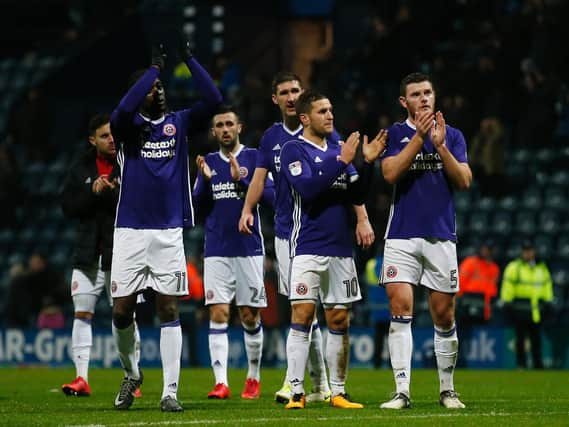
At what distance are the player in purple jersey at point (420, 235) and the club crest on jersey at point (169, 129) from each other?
1.58 metres

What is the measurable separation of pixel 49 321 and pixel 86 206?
11.3 meters

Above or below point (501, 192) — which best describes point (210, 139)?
above

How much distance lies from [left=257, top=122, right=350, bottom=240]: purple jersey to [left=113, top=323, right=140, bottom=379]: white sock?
189 centimetres

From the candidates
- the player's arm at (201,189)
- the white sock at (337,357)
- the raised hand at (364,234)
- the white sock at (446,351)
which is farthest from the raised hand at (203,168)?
the white sock at (446,351)

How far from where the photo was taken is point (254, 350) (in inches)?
483

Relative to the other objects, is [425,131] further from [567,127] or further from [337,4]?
[337,4]

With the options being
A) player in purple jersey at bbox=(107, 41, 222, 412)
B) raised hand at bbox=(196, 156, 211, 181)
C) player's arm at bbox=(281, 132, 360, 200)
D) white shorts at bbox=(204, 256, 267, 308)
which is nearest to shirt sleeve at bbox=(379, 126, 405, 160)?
player's arm at bbox=(281, 132, 360, 200)

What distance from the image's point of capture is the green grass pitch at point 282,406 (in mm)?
8625

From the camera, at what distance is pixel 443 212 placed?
9680 mm

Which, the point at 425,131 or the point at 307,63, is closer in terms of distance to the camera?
the point at 425,131

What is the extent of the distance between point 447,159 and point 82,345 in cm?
451

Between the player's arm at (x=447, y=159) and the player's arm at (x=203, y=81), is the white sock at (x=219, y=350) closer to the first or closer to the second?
the player's arm at (x=203, y=81)

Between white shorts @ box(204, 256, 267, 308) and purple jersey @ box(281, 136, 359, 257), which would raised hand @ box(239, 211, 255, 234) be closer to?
purple jersey @ box(281, 136, 359, 257)

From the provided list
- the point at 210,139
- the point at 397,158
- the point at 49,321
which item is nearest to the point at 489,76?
the point at 210,139
